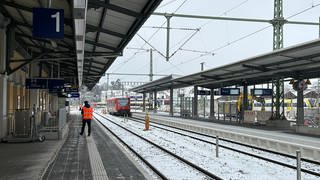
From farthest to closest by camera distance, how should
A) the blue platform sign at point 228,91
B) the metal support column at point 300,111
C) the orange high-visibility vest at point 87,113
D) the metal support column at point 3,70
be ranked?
1. the blue platform sign at point 228,91
2. the metal support column at point 300,111
3. the orange high-visibility vest at point 87,113
4. the metal support column at point 3,70

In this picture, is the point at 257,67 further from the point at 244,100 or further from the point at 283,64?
the point at 244,100

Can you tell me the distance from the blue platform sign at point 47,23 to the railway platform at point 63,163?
2.96 metres

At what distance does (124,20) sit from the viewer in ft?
42.7

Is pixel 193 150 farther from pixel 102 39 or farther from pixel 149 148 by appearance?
pixel 102 39

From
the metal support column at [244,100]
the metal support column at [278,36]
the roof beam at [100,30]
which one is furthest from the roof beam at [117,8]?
the metal support column at [244,100]

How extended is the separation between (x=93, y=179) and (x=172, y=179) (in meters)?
1.71

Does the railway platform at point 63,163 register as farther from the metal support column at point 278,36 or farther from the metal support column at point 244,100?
the metal support column at point 244,100

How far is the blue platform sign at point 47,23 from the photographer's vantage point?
351 inches

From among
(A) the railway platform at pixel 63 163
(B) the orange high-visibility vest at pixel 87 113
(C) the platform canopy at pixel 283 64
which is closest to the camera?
(A) the railway platform at pixel 63 163

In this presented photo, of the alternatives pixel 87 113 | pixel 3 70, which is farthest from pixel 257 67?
pixel 3 70

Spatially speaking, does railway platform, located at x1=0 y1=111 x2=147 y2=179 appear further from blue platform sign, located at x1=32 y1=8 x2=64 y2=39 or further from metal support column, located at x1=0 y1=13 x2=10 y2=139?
blue platform sign, located at x1=32 y1=8 x2=64 y2=39

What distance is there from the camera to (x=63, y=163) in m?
11.2

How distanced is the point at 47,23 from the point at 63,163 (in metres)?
3.98

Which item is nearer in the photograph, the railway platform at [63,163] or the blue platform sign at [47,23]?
the blue platform sign at [47,23]
